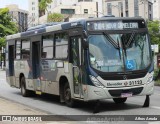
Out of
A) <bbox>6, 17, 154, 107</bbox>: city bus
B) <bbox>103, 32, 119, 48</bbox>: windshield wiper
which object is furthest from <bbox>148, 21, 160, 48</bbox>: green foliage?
<bbox>103, 32, 119, 48</bbox>: windshield wiper

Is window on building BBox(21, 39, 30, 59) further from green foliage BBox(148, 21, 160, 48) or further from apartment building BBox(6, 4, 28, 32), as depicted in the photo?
apartment building BBox(6, 4, 28, 32)

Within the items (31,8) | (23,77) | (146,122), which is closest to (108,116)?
(146,122)

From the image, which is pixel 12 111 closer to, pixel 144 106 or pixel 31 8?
pixel 144 106

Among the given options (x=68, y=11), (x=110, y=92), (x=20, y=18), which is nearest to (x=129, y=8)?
(x=20, y=18)

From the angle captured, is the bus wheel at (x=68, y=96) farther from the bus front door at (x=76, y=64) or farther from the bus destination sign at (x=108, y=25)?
the bus destination sign at (x=108, y=25)

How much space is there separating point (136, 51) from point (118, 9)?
342 feet

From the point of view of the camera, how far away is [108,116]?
1271 cm

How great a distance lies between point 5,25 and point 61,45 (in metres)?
54.6

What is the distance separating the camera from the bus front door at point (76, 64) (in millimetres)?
13852

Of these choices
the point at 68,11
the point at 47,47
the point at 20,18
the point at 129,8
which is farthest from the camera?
the point at 68,11

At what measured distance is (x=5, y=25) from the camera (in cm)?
6875

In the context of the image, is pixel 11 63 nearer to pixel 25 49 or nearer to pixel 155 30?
pixel 25 49

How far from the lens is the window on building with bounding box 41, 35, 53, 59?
644 inches

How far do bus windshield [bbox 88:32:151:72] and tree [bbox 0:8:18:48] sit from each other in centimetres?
5173
